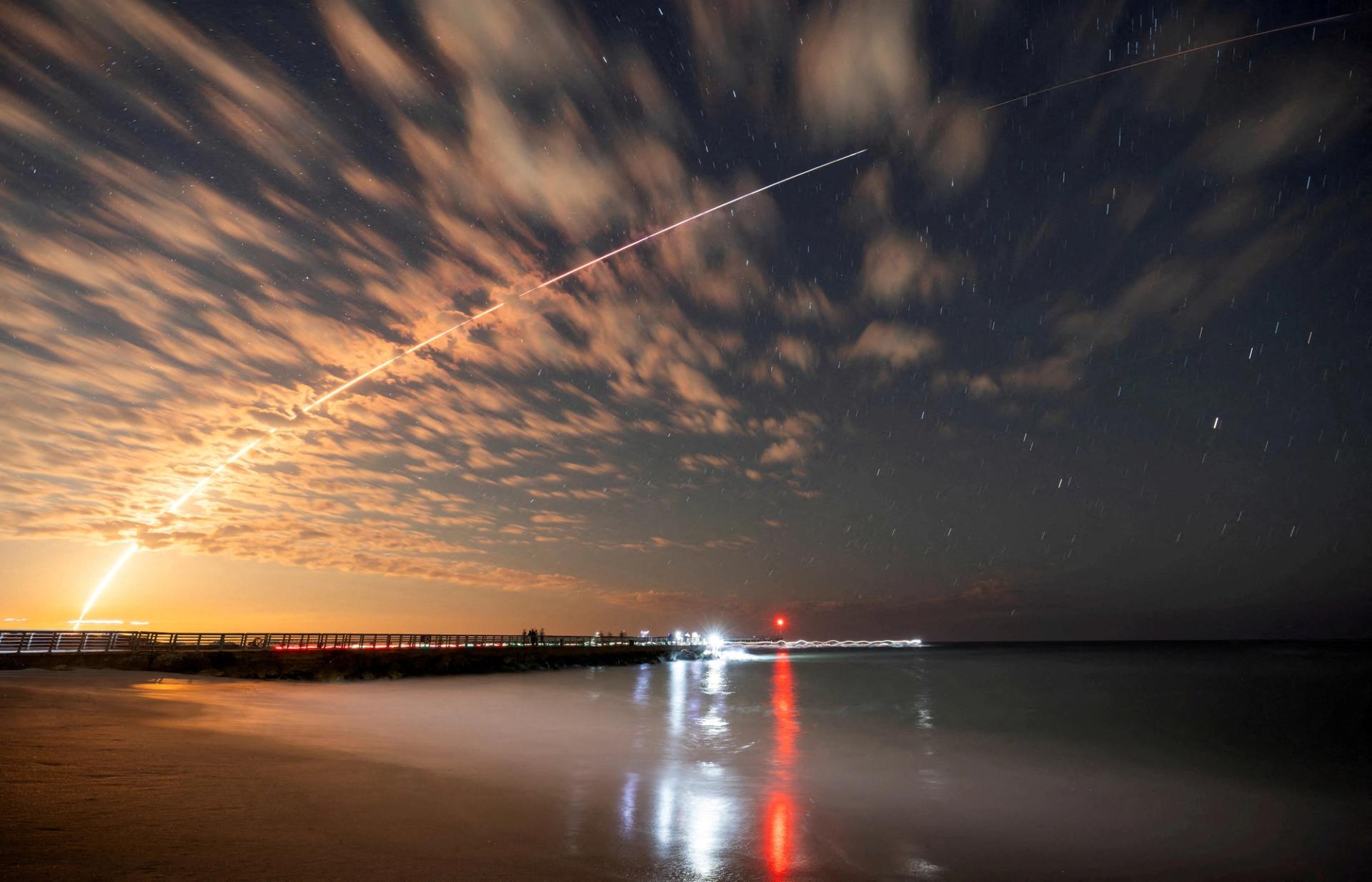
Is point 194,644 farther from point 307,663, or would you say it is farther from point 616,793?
point 616,793

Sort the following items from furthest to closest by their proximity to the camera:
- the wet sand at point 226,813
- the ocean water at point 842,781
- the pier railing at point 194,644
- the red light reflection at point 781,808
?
the pier railing at point 194,644
the ocean water at point 842,781
the red light reflection at point 781,808
the wet sand at point 226,813

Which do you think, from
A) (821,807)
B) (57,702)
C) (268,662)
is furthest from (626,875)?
(268,662)

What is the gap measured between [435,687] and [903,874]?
34194 millimetres

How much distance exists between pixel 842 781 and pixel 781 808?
4.56 metres

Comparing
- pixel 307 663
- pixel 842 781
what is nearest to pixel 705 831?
pixel 842 781

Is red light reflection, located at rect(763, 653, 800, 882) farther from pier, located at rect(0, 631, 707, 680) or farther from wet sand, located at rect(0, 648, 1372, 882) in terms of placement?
pier, located at rect(0, 631, 707, 680)

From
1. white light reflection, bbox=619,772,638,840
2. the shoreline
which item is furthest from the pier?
white light reflection, bbox=619,772,638,840

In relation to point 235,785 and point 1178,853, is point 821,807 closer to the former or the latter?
point 1178,853

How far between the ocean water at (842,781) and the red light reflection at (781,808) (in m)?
0.07

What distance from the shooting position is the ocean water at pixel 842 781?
10.8 meters

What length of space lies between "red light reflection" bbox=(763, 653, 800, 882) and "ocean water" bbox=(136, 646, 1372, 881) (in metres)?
0.07

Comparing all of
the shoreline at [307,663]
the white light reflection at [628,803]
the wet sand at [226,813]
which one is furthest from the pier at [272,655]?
the white light reflection at [628,803]

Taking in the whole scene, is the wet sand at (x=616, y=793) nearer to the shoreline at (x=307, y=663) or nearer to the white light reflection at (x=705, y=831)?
the white light reflection at (x=705, y=831)

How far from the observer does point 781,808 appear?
1363 cm
